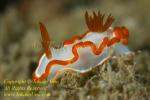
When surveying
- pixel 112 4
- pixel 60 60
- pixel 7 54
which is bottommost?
pixel 60 60

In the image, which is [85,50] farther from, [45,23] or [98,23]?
[45,23]

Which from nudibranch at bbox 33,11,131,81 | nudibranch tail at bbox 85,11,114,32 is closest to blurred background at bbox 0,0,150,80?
nudibranch at bbox 33,11,131,81

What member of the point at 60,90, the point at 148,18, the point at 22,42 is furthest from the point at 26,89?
the point at 148,18

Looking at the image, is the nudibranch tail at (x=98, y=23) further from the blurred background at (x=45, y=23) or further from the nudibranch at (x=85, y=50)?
the blurred background at (x=45, y=23)

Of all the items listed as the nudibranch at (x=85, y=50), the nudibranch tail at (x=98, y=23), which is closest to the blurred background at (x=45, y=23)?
the nudibranch at (x=85, y=50)

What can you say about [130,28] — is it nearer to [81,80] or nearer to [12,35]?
[12,35]

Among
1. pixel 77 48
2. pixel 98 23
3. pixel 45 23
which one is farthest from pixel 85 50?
pixel 45 23
